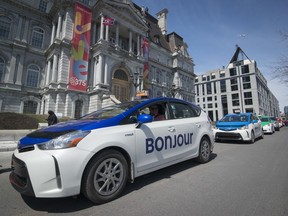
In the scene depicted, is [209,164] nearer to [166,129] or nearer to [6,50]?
[166,129]

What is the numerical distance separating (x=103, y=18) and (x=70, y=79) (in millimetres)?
9787

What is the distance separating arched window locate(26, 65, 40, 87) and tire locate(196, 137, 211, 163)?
24195mm

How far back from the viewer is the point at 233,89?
6919 cm

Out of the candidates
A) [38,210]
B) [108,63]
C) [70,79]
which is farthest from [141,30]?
[38,210]

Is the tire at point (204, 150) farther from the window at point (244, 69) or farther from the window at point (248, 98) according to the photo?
the window at point (244, 69)

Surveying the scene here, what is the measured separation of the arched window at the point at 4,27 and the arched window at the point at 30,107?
8.53m

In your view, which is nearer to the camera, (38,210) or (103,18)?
(38,210)

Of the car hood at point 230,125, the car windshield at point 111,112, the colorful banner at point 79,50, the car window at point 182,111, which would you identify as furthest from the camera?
the colorful banner at point 79,50

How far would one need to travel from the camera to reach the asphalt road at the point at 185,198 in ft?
7.76

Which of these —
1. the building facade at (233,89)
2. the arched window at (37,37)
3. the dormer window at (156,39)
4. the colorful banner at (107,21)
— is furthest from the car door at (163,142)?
the building facade at (233,89)

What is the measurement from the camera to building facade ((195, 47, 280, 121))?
6444 centimetres

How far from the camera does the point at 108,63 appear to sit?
22266 millimetres

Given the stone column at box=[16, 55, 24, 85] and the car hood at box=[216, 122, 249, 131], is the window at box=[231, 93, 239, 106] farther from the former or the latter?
the stone column at box=[16, 55, 24, 85]

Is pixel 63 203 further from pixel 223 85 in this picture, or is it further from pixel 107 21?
pixel 223 85
